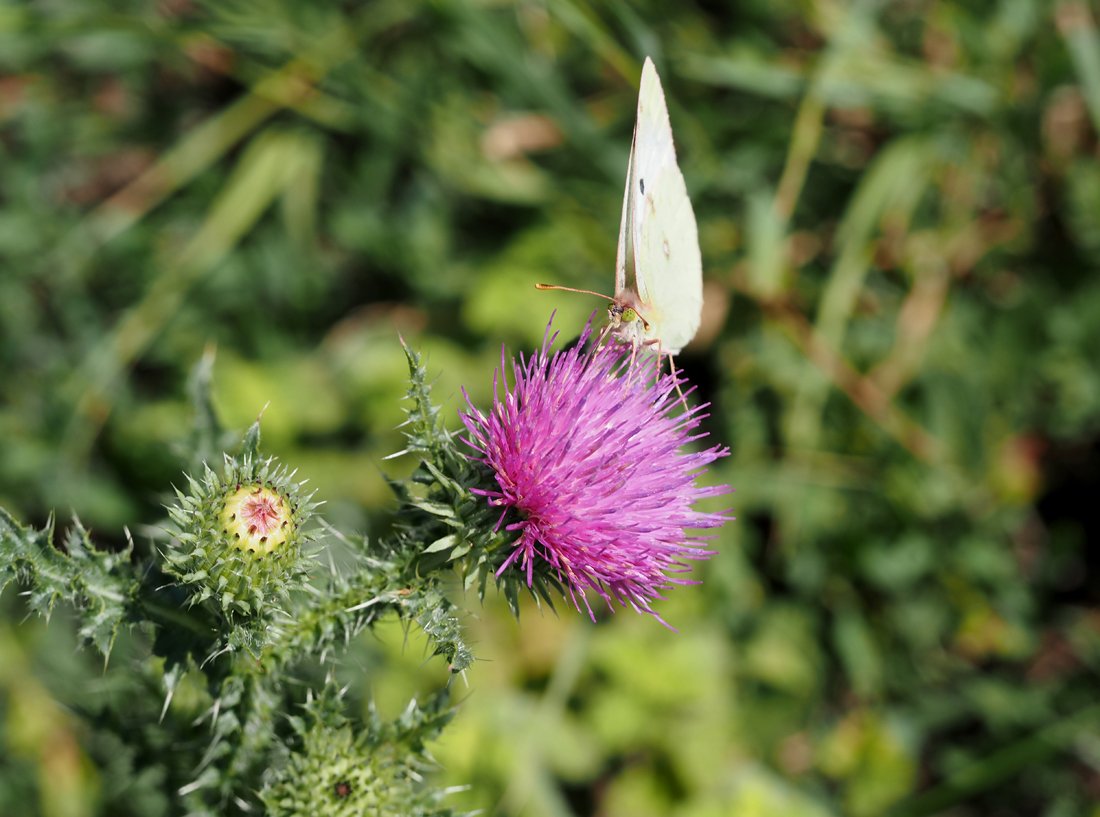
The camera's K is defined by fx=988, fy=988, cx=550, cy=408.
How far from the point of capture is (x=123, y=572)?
106 inches

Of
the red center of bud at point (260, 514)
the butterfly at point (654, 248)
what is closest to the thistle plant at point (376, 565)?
the red center of bud at point (260, 514)

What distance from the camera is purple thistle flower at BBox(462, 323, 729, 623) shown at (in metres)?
2.74

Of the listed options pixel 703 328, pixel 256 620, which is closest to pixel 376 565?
pixel 256 620

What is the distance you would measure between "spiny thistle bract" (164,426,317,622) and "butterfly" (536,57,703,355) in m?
1.10

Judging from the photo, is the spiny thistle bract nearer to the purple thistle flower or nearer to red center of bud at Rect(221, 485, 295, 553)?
red center of bud at Rect(221, 485, 295, 553)

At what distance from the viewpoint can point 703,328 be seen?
18.4 feet

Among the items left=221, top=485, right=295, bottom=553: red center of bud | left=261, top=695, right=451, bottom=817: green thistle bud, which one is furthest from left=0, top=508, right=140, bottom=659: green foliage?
left=261, top=695, right=451, bottom=817: green thistle bud

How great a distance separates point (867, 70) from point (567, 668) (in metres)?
3.45

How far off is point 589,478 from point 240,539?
0.93 m

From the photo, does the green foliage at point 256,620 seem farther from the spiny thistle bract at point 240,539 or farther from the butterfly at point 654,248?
the butterfly at point 654,248

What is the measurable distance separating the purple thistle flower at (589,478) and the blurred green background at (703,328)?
6.64 ft

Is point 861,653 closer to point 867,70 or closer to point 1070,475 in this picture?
point 1070,475

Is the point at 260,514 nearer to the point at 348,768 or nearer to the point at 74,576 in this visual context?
the point at 74,576

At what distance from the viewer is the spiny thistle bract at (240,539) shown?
2488mm
